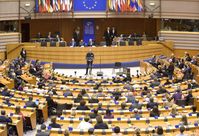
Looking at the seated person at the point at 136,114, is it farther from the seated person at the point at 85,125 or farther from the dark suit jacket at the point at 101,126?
the seated person at the point at 85,125

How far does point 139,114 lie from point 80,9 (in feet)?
64.5

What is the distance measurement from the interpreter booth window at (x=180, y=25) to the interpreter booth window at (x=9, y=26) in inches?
462

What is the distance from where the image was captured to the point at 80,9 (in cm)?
3191

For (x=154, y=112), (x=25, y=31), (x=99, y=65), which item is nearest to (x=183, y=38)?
(x=99, y=65)

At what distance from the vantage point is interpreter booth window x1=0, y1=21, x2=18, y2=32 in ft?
109

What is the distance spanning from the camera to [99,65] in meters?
29.4

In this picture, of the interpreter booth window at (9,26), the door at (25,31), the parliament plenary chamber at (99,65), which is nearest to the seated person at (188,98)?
the parliament plenary chamber at (99,65)

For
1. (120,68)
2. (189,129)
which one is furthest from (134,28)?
(189,129)

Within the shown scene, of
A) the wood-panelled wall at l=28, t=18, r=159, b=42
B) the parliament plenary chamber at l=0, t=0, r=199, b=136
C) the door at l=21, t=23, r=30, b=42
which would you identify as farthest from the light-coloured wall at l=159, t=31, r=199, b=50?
the door at l=21, t=23, r=30, b=42

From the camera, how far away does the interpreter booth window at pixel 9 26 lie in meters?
33.2

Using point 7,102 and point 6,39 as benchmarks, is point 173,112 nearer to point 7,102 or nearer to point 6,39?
point 7,102

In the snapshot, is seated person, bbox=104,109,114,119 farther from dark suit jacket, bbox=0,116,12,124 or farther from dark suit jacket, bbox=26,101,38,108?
dark suit jacket, bbox=26,101,38,108

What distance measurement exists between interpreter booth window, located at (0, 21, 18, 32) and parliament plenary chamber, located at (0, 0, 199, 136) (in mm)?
79

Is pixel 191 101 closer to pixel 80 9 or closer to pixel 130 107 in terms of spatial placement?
pixel 130 107
